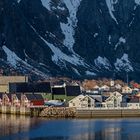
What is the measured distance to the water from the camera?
7461cm

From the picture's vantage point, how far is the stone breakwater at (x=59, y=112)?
103312 mm

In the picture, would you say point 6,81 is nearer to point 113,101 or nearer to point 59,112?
point 113,101

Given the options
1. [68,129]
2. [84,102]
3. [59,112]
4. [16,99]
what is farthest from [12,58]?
[68,129]

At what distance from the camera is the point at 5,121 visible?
91.9 m

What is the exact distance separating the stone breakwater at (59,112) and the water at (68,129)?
5.89 meters

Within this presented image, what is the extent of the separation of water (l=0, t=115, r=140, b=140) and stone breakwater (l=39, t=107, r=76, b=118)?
232 inches

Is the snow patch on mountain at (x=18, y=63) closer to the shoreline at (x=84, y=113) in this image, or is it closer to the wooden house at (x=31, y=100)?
the wooden house at (x=31, y=100)

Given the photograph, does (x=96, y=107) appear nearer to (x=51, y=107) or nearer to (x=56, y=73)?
(x=51, y=107)

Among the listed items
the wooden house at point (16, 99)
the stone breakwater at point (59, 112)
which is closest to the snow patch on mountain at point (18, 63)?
the wooden house at point (16, 99)

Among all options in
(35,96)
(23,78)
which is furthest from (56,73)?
(35,96)

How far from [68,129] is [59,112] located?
21.4 m

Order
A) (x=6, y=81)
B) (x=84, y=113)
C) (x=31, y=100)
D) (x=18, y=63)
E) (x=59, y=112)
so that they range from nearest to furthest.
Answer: (x=84, y=113) → (x=59, y=112) → (x=31, y=100) → (x=6, y=81) → (x=18, y=63)

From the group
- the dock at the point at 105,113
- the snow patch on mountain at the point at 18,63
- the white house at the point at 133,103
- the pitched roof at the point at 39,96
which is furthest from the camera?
the snow patch on mountain at the point at 18,63

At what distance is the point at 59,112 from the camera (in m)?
104
